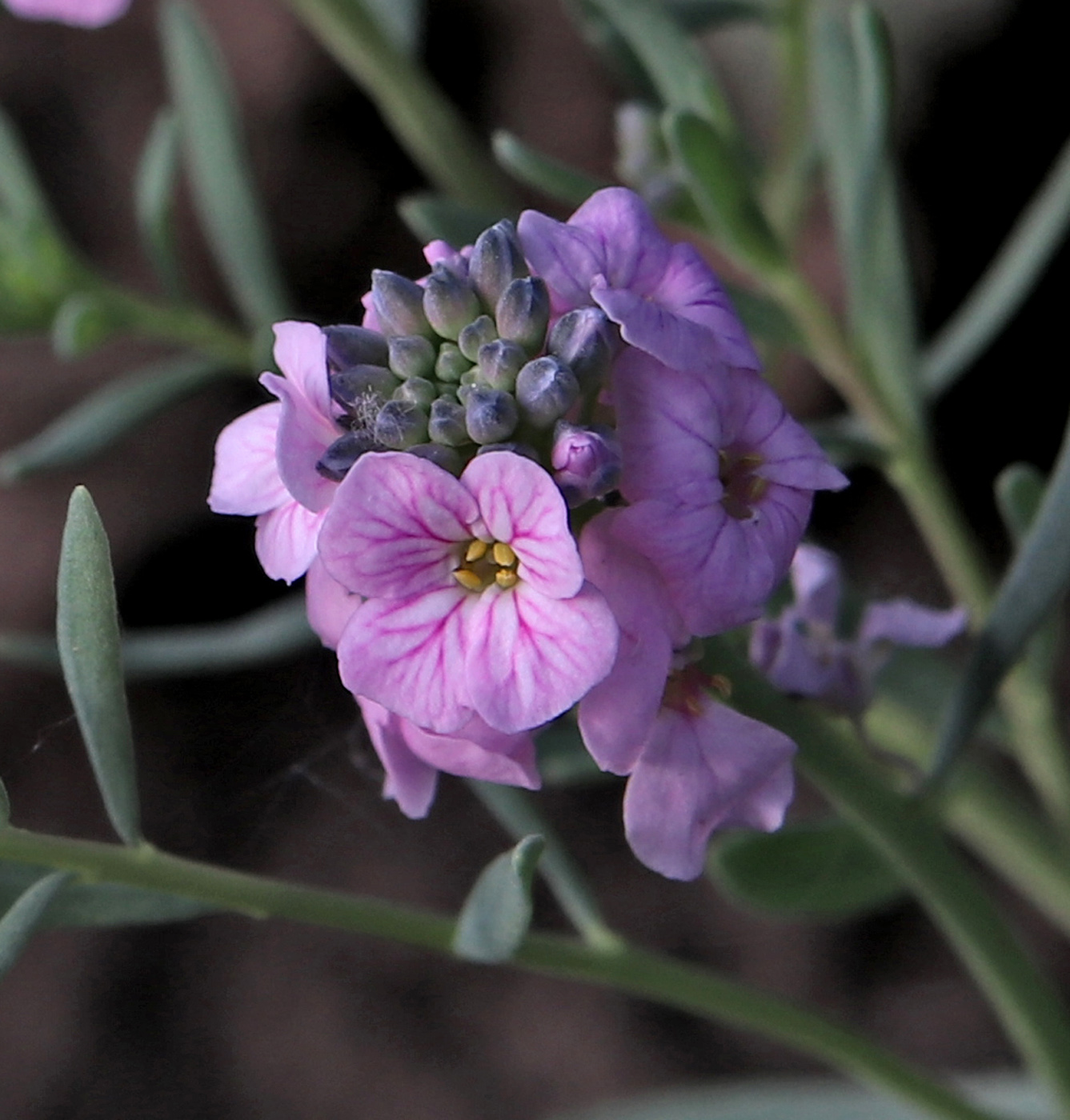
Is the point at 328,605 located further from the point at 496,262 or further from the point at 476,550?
the point at 496,262

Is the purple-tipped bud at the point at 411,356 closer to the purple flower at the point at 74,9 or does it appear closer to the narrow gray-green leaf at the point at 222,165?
the purple flower at the point at 74,9

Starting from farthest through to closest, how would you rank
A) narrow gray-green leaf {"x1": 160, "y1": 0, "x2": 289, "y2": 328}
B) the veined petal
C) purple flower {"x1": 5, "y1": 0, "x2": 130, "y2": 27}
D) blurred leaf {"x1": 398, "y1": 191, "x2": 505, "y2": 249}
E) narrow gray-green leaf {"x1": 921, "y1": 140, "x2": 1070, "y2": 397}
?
narrow gray-green leaf {"x1": 160, "y1": 0, "x2": 289, "y2": 328} → narrow gray-green leaf {"x1": 921, "y1": 140, "x2": 1070, "y2": 397} → purple flower {"x1": 5, "y1": 0, "x2": 130, "y2": 27} → blurred leaf {"x1": 398, "y1": 191, "x2": 505, "y2": 249} → the veined petal

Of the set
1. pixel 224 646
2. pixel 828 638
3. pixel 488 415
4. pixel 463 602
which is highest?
A: pixel 488 415

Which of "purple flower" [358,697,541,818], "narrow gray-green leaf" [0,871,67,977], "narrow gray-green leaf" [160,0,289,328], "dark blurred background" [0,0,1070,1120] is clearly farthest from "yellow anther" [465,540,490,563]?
"dark blurred background" [0,0,1070,1120]

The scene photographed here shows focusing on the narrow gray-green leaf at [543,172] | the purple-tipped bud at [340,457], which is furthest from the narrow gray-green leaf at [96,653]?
the narrow gray-green leaf at [543,172]

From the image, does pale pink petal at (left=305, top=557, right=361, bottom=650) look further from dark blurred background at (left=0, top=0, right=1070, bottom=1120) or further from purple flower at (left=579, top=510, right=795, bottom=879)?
dark blurred background at (left=0, top=0, right=1070, bottom=1120)

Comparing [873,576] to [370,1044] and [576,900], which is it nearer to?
[370,1044]

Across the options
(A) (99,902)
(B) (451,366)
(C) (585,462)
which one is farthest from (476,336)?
(A) (99,902)
